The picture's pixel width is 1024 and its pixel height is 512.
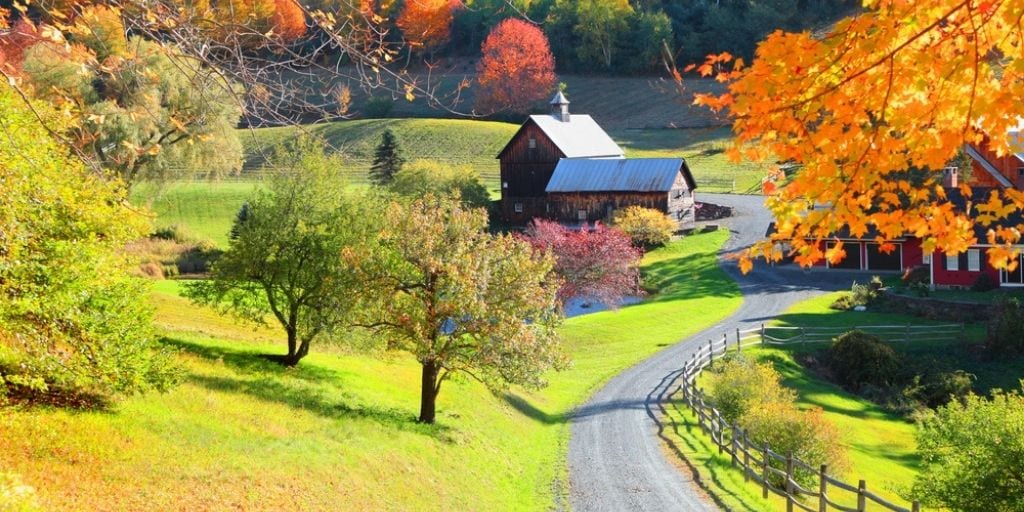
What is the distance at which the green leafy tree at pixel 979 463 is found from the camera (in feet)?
63.8

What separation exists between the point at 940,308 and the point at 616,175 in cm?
2922

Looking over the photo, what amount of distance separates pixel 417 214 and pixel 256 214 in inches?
220

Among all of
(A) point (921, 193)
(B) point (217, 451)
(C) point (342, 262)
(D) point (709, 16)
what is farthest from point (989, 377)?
(D) point (709, 16)

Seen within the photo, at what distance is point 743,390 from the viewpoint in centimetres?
3062

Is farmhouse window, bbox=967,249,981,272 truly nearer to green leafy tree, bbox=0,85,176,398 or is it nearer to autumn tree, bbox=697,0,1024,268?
green leafy tree, bbox=0,85,176,398

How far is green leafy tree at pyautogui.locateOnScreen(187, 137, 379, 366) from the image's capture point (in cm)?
2850

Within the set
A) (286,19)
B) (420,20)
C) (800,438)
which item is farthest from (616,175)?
(286,19)

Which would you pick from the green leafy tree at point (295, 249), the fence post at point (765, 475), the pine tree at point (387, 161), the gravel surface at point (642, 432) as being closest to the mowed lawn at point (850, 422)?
the fence post at point (765, 475)

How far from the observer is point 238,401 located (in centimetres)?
2331

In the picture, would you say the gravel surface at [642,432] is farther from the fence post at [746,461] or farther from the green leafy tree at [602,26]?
the green leafy tree at [602,26]

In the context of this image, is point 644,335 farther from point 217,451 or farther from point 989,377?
point 217,451

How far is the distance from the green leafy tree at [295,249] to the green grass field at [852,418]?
10.8m

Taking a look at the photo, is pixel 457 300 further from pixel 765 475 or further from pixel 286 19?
pixel 286 19

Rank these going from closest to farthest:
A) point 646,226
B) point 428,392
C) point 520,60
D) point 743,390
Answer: point 428,392 → point 743,390 → point 646,226 → point 520,60
